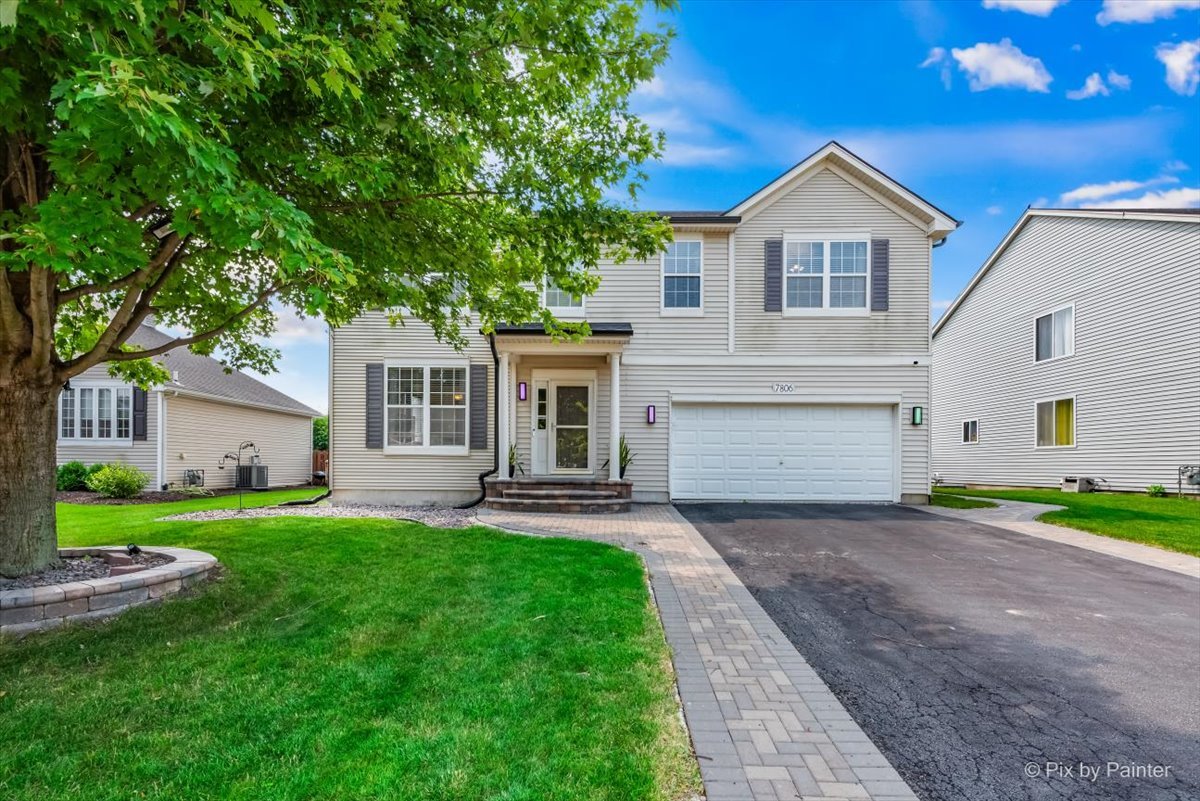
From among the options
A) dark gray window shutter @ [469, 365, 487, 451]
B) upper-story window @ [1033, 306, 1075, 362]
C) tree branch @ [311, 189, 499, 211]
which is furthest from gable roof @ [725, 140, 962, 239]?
tree branch @ [311, 189, 499, 211]

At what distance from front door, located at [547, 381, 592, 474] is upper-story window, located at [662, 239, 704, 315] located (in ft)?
8.64

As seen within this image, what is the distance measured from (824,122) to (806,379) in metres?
6.29

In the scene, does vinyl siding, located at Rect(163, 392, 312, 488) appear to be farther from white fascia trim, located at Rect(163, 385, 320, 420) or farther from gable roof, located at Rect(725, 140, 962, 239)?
gable roof, located at Rect(725, 140, 962, 239)

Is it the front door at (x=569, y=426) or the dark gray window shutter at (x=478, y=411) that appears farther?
the front door at (x=569, y=426)

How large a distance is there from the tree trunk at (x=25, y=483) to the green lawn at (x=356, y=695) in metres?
1.15

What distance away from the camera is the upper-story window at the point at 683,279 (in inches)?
467

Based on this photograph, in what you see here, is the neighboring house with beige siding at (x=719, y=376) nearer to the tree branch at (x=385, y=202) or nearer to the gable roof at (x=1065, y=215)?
the gable roof at (x=1065, y=215)

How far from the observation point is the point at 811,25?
408 inches

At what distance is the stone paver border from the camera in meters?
3.84

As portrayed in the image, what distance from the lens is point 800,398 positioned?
1165cm

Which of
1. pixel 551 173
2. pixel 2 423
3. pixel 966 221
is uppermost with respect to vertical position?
pixel 966 221

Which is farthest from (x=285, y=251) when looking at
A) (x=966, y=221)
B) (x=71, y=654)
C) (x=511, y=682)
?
(x=966, y=221)

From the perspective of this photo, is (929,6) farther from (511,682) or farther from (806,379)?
(511,682)

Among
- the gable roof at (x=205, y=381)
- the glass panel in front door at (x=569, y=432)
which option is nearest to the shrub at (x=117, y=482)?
the gable roof at (x=205, y=381)
